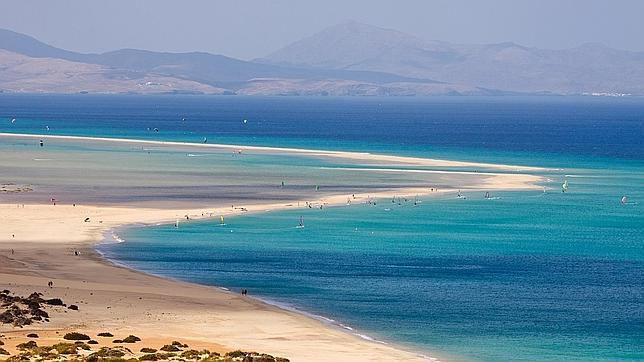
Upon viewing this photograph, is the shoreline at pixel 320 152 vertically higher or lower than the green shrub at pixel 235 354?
higher

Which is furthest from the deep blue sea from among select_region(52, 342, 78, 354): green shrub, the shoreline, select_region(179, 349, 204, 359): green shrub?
the shoreline

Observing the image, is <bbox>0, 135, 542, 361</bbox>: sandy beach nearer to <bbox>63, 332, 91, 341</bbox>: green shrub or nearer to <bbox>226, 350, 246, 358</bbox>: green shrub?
<bbox>63, 332, 91, 341</bbox>: green shrub

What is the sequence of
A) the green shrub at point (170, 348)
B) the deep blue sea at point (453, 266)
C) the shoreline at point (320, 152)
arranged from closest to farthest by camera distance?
1. the green shrub at point (170, 348)
2. the deep blue sea at point (453, 266)
3. the shoreline at point (320, 152)

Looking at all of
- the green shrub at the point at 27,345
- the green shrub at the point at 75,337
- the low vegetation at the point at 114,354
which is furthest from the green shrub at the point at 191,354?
the green shrub at the point at 27,345

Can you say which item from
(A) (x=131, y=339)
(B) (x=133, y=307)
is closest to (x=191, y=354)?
(A) (x=131, y=339)

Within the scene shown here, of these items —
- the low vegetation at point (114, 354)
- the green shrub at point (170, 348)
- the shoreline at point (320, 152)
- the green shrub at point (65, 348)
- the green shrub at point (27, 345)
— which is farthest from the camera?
the shoreline at point (320, 152)

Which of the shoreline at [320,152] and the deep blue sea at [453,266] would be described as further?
the shoreline at [320,152]

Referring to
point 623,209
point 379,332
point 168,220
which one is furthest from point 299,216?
point 379,332

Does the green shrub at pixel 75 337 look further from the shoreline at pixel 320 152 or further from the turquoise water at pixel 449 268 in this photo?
the shoreline at pixel 320 152
